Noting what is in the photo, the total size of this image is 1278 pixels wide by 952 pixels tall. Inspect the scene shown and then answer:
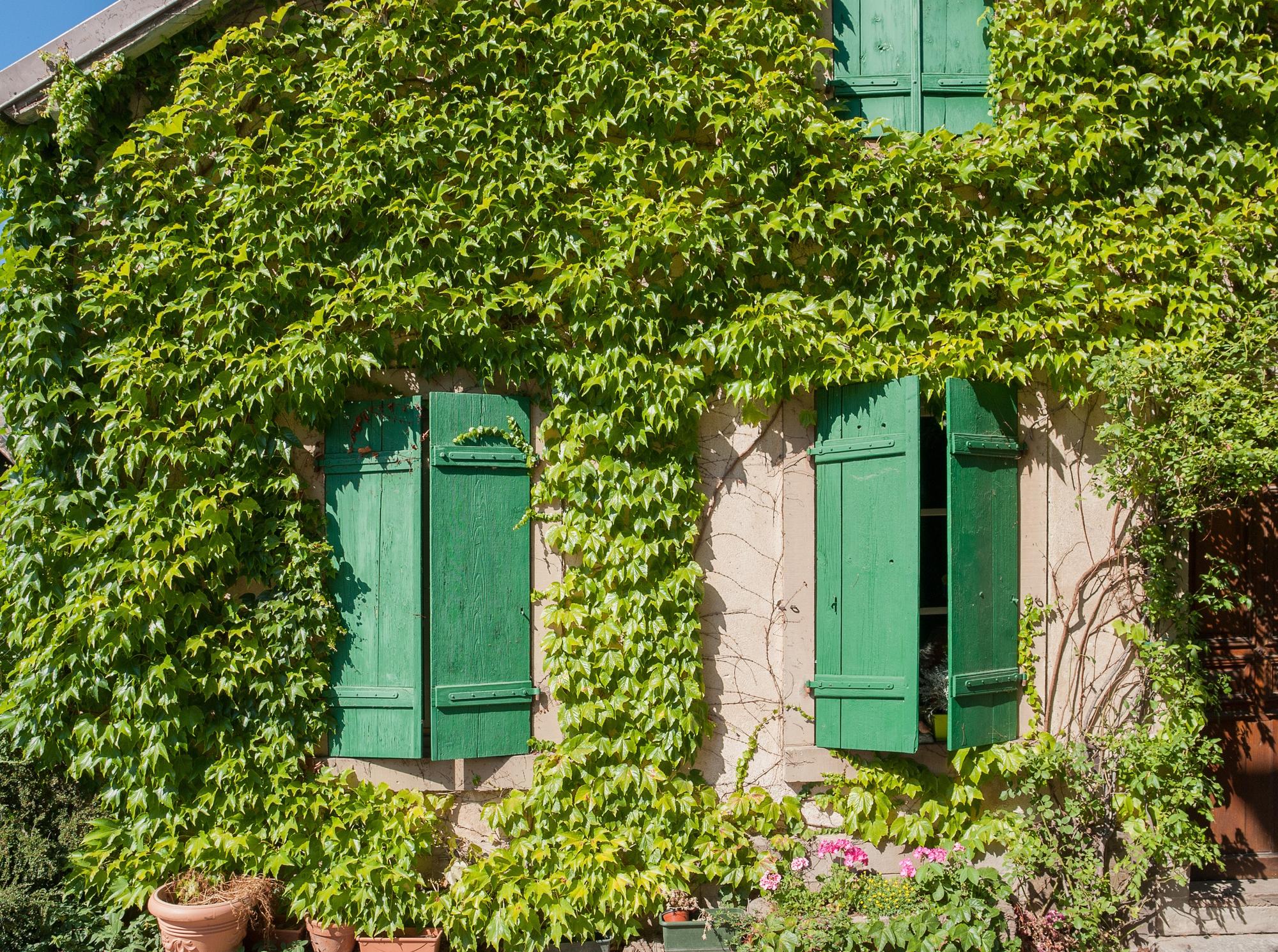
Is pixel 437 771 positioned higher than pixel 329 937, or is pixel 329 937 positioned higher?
pixel 437 771

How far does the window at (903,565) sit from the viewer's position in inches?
163

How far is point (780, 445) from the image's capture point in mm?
4547

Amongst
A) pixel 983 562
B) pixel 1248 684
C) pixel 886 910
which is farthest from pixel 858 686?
pixel 1248 684

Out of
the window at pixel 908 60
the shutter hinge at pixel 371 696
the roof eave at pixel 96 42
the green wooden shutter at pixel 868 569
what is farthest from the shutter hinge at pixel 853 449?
the roof eave at pixel 96 42

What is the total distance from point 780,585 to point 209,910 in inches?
122

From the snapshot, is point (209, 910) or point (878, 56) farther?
point (878, 56)

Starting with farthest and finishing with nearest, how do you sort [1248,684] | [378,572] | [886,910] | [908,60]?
1. [908,60]
2. [1248,684]
3. [378,572]
4. [886,910]

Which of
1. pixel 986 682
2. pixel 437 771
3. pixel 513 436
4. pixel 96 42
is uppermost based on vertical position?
pixel 96 42

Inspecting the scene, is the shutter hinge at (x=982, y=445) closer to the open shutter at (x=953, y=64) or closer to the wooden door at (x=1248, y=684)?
the wooden door at (x=1248, y=684)

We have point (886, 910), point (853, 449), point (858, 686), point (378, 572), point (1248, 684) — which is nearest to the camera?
point (886, 910)

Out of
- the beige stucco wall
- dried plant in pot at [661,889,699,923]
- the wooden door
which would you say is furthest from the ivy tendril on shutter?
the wooden door

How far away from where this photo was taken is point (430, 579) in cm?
434

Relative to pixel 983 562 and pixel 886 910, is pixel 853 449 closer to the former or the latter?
pixel 983 562

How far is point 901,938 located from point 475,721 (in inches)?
86.8
